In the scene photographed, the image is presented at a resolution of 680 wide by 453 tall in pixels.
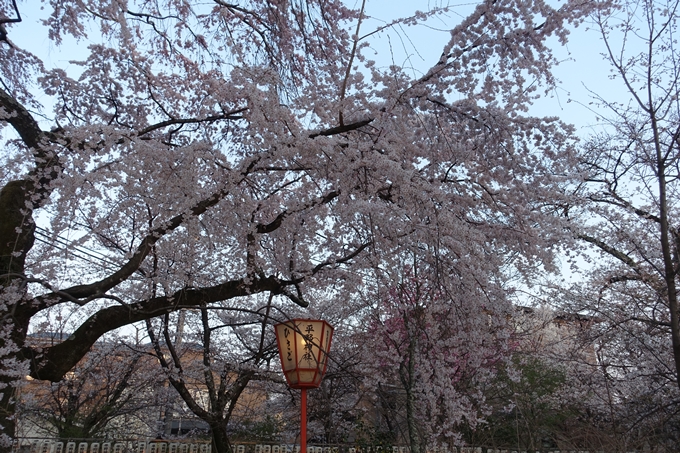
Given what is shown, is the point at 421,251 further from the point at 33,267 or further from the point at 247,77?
the point at 33,267

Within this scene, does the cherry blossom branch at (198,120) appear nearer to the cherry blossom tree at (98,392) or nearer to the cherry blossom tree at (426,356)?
the cherry blossom tree at (426,356)

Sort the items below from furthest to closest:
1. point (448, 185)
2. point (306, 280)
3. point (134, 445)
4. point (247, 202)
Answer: point (134, 445) → point (306, 280) → point (247, 202) → point (448, 185)

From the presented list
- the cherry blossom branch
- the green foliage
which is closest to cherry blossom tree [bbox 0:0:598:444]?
the cherry blossom branch

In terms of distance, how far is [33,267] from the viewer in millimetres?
5527

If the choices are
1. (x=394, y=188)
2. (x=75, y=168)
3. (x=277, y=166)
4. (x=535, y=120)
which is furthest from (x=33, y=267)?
(x=535, y=120)

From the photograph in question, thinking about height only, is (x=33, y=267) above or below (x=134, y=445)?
above

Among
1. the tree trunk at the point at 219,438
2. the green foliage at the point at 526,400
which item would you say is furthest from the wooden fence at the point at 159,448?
the green foliage at the point at 526,400

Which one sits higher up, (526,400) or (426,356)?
(426,356)

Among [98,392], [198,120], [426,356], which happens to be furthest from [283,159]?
[98,392]

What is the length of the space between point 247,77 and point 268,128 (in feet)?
1.51

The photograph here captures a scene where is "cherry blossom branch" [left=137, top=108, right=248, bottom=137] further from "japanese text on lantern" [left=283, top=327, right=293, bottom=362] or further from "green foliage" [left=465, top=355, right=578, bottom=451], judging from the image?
"green foliage" [left=465, top=355, right=578, bottom=451]

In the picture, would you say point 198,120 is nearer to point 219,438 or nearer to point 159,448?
point 219,438

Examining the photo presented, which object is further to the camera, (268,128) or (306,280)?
(306,280)

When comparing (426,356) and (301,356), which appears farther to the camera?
(426,356)
